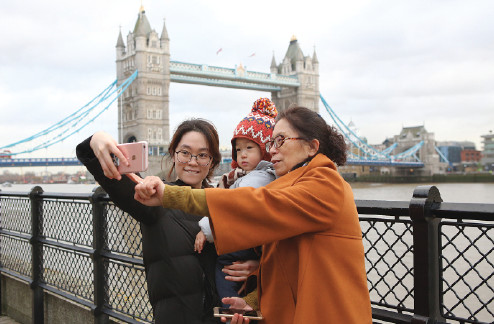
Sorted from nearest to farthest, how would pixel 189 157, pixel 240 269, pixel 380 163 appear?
1. pixel 240 269
2. pixel 189 157
3. pixel 380 163

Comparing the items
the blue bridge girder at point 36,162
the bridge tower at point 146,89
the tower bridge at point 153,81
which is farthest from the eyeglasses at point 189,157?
the bridge tower at point 146,89

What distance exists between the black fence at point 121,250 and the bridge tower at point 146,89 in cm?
3585

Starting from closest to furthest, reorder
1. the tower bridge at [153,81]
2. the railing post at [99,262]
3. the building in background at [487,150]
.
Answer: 1. the railing post at [99,262]
2. the tower bridge at [153,81]
3. the building in background at [487,150]

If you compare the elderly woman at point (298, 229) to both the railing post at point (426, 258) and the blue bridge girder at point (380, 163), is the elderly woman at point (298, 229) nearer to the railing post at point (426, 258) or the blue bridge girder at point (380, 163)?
the railing post at point (426, 258)

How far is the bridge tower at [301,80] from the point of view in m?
51.1

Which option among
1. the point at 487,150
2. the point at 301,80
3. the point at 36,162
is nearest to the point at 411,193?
Result: the point at 36,162

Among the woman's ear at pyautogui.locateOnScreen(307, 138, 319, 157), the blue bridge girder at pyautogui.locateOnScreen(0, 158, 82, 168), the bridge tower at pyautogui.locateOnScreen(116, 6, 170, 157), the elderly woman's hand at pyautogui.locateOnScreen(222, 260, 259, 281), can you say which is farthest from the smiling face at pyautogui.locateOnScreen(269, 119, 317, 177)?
the bridge tower at pyautogui.locateOnScreen(116, 6, 170, 157)

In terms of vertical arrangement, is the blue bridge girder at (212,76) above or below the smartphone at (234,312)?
above

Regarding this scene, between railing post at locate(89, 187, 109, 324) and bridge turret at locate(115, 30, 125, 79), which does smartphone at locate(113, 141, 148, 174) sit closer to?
railing post at locate(89, 187, 109, 324)

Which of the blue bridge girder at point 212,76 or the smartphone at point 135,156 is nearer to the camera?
the smartphone at point 135,156

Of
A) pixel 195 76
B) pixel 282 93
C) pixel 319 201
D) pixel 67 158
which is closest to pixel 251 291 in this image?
pixel 319 201

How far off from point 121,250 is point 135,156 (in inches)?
76.5

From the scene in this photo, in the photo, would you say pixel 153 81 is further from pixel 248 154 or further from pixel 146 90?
pixel 248 154

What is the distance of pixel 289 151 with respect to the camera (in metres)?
1.13
